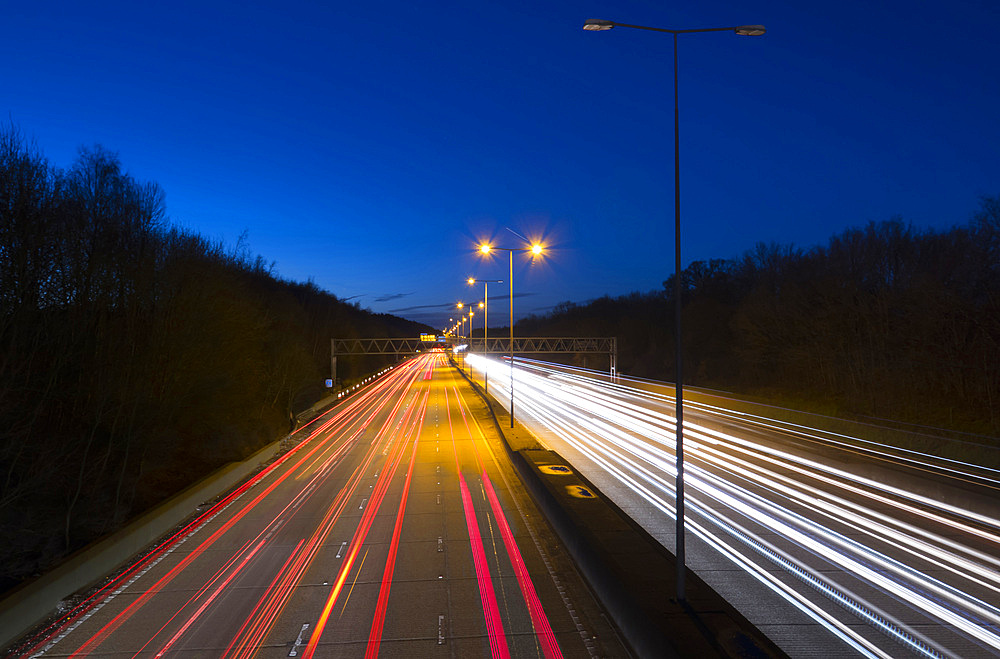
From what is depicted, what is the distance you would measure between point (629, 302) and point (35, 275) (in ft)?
498

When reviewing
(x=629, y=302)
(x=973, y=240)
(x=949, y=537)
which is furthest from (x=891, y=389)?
(x=629, y=302)

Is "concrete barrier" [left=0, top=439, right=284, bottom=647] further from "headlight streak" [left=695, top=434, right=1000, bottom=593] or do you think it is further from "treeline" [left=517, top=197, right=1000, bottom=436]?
"treeline" [left=517, top=197, right=1000, bottom=436]

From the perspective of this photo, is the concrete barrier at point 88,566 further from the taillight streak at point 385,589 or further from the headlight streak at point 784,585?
the headlight streak at point 784,585

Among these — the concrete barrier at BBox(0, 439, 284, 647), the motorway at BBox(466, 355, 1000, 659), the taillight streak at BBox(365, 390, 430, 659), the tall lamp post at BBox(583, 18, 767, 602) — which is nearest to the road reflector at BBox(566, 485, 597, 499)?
the motorway at BBox(466, 355, 1000, 659)

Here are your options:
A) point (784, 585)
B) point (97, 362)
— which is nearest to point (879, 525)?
point (784, 585)

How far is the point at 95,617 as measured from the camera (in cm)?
1055

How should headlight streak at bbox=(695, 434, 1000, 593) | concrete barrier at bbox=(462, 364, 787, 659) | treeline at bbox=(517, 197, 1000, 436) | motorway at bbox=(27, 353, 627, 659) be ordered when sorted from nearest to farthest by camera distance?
concrete barrier at bbox=(462, 364, 787, 659)
motorway at bbox=(27, 353, 627, 659)
headlight streak at bbox=(695, 434, 1000, 593)
treeline at bbox=(517, 197, 1000, 436)

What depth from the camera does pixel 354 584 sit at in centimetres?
1170

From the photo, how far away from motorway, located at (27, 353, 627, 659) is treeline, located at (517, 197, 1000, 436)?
25.1 m

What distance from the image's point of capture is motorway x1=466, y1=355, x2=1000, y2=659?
9.09 m

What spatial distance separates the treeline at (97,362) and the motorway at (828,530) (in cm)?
1474

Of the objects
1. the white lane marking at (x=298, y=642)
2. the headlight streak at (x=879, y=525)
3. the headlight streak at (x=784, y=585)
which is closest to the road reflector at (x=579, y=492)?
the headlight streak at (x=784, y=585)

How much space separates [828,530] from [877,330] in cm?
3650

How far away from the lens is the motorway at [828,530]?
909 cm
